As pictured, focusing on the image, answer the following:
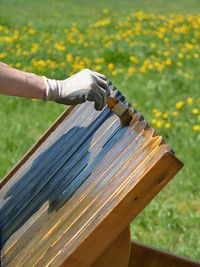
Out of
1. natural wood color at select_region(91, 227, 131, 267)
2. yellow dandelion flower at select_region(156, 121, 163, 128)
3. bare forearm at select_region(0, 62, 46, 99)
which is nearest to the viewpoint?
natural wood color at select_region(91, 227, 131, 267)

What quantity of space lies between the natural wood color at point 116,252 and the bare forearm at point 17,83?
534 mm

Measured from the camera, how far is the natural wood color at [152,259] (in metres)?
2.82

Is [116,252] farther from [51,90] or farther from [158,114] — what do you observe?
[158,114]

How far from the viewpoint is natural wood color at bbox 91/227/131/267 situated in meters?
1.95

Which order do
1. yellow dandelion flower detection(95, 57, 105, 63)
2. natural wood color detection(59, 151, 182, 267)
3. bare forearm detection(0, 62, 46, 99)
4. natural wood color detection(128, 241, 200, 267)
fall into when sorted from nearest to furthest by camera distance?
natural wood color detection(59, 151, 182, 267)
bare forearm detection(0, 62, 46, 99)
natural wood color detection(128, 241, 200, 267)
yellow dandelion flower detection(95, 57, 105, 63)

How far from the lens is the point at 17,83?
2.12 m

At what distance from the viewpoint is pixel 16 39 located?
9.44m

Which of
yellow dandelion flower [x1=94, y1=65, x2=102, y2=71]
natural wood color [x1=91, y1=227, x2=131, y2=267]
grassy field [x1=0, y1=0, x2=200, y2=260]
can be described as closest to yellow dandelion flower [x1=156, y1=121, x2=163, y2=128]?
grassy field [x1=0, y1=0, x2=200, y2=260]

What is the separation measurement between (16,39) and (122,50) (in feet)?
5.63

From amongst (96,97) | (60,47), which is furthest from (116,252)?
(60,47)

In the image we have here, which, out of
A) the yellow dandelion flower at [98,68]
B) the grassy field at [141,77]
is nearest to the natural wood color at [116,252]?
the grassy field at [141,77]

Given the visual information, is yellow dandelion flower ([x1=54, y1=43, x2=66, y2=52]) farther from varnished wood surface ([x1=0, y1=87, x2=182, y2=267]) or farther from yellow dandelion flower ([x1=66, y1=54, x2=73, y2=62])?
varnished wood surface ([x1=0, y1=87, x2=182, y2=267])

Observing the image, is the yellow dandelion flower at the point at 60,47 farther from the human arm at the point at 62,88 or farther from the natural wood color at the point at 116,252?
the natural wood color at the point at 116,252

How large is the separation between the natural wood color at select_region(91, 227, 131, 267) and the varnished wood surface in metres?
0.13
